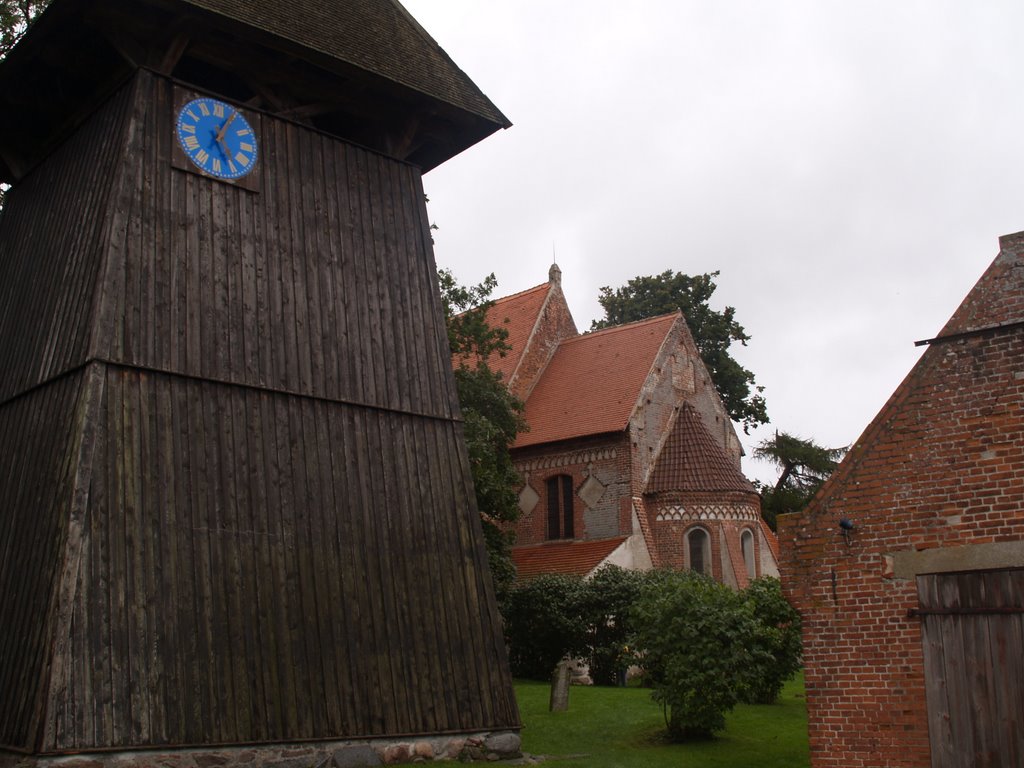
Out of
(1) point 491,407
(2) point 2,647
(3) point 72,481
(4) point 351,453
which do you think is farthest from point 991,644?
(1) point 491,407

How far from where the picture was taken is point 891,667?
9.76 metres

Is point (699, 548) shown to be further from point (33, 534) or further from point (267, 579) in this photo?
point (33, 534)

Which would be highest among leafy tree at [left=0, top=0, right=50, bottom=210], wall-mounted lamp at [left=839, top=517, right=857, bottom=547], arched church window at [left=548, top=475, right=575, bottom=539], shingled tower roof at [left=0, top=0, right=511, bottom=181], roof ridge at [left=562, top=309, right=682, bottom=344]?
leafy tree at [left=0, top=0, right=50, bottom=210]

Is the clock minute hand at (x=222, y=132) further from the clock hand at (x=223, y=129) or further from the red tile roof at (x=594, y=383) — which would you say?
the red tile roof at (x=594, y=383)

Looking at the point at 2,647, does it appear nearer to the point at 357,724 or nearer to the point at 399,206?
the point at 357,724

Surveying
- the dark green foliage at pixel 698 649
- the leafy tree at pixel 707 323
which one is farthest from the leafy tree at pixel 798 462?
the dark green foliage at pixel 698 649

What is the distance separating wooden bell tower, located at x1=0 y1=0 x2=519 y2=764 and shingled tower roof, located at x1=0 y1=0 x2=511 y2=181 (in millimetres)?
45

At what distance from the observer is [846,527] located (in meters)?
10.2

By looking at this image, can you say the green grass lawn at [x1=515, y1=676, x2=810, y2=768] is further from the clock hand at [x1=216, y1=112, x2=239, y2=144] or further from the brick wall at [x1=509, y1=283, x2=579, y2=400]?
the brick wall at [x1=509, y1=283, x2=579, y2=400]

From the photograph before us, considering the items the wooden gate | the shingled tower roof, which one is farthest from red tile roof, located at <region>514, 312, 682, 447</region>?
the wooden gate

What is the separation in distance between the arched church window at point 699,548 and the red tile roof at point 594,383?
343 cm

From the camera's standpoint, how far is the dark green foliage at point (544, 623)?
22641mm

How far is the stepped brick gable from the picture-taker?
9281mm

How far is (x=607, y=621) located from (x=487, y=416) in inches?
210
